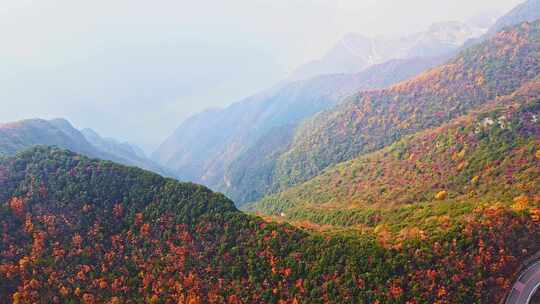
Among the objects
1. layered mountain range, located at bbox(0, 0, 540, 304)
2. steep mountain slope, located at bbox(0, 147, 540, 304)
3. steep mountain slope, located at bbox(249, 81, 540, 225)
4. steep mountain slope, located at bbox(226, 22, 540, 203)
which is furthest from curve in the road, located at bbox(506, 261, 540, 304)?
steep mountain slope, located at bbox(226, 22, 540, 203)

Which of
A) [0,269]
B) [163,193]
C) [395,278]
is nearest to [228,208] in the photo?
[163,193]

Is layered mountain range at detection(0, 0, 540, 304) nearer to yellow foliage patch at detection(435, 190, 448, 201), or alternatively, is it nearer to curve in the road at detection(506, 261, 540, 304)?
yellow foliage patch at detection(435, 190, 448, 201)

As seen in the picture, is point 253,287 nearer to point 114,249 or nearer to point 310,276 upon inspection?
point 310,276

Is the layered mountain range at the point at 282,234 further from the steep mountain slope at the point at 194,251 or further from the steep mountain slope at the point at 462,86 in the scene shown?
the steep mountain slope at the point at 462,86

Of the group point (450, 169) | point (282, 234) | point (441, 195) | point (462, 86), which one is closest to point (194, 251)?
point (282, 234)

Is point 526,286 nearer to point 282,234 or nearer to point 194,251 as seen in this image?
point 282,234

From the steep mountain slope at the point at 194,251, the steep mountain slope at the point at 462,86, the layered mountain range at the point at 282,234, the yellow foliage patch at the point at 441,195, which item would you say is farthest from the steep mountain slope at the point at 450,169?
the steep mountain slope at the point at 194,251
